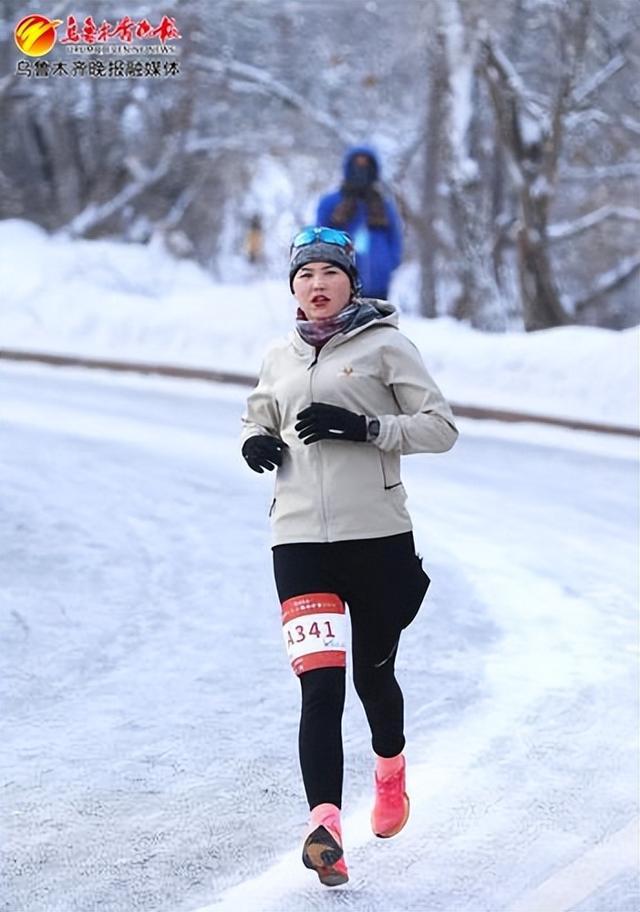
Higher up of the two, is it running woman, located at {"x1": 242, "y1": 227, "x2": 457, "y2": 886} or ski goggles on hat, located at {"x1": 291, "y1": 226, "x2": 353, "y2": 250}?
ski goggles on hat, located at {"x1": 291, "y1": 226, "x2": 353, "y2": 250}

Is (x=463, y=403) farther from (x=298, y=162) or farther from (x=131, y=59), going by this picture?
(x=298, y=162)

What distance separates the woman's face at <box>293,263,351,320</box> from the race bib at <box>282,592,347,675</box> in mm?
706

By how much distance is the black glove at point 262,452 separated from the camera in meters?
4.29

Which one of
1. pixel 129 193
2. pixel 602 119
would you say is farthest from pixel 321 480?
pixel 129 193

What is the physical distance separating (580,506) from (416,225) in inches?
557

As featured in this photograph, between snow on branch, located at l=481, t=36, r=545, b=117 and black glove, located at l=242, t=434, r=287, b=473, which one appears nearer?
black glove, located at l=242, t=434, r=287, b=473

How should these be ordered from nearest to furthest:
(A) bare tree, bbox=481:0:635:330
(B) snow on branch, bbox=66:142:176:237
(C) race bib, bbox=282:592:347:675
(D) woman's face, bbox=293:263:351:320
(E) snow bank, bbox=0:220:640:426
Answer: (C) race bib, bbox=282:592:347:675
(D) woman's face, bbox=293:263:351:320
(E) snow bank, bbox=0:220:640:426
(A) bare tree, bbox=481:0:635:330
(B) snow on branch, bbox=66:142:176:237

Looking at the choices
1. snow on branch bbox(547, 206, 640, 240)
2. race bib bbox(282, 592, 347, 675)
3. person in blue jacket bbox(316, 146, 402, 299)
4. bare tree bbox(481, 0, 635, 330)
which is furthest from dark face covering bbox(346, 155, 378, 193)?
snow on branch bbox(547, 206, 640, 240)

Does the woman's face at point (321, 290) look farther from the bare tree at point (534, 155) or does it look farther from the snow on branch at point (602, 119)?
the snow on branch at point (602, 119)

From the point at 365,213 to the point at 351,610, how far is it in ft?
24.1

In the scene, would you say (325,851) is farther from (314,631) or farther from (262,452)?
(262,452)

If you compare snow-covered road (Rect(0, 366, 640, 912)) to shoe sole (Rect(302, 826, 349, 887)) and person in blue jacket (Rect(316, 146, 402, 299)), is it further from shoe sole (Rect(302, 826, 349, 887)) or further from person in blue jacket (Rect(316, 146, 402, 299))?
person in blue jacket (Rect(316, 146, 402, 299))

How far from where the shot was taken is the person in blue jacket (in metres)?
11.3

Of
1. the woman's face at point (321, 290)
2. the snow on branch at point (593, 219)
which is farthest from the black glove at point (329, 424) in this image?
the snow on branch at point (593, 219)
